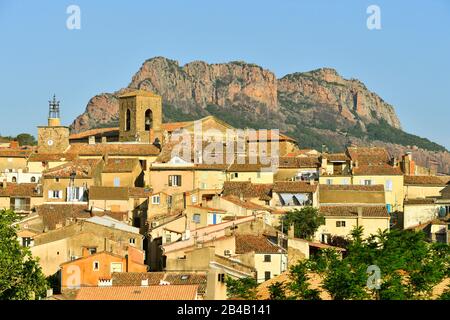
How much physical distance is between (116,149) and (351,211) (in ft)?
62.4

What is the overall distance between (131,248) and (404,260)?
11593mm

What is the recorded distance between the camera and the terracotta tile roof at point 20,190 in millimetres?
66125

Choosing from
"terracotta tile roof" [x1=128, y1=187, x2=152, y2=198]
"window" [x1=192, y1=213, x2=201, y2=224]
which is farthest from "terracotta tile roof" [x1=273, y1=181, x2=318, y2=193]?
"window" [x1=192, y1=213, x2=201, y2=224]

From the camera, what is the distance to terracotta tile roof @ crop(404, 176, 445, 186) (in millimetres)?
70688

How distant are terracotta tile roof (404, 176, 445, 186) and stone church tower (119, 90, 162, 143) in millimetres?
20430

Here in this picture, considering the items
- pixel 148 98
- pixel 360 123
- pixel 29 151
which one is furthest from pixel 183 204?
pixel 360 123

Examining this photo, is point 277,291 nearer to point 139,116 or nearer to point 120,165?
point 120,165

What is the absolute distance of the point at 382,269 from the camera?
4275 cm

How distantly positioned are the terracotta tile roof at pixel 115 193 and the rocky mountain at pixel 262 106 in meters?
77.3

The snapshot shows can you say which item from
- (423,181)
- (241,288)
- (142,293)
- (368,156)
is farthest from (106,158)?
(142,293)

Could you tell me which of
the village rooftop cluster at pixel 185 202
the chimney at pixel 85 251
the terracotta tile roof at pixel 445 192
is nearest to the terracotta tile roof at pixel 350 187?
the village rooftop cluster at pixel 185 202

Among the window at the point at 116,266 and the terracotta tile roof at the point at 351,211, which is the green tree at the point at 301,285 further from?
the terracotta tile roof at the point at 351,211

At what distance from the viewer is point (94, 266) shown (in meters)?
47.7

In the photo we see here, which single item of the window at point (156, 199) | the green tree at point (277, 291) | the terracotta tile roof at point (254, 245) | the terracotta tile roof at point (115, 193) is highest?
the terracotta tile roof at point (115, 193)
